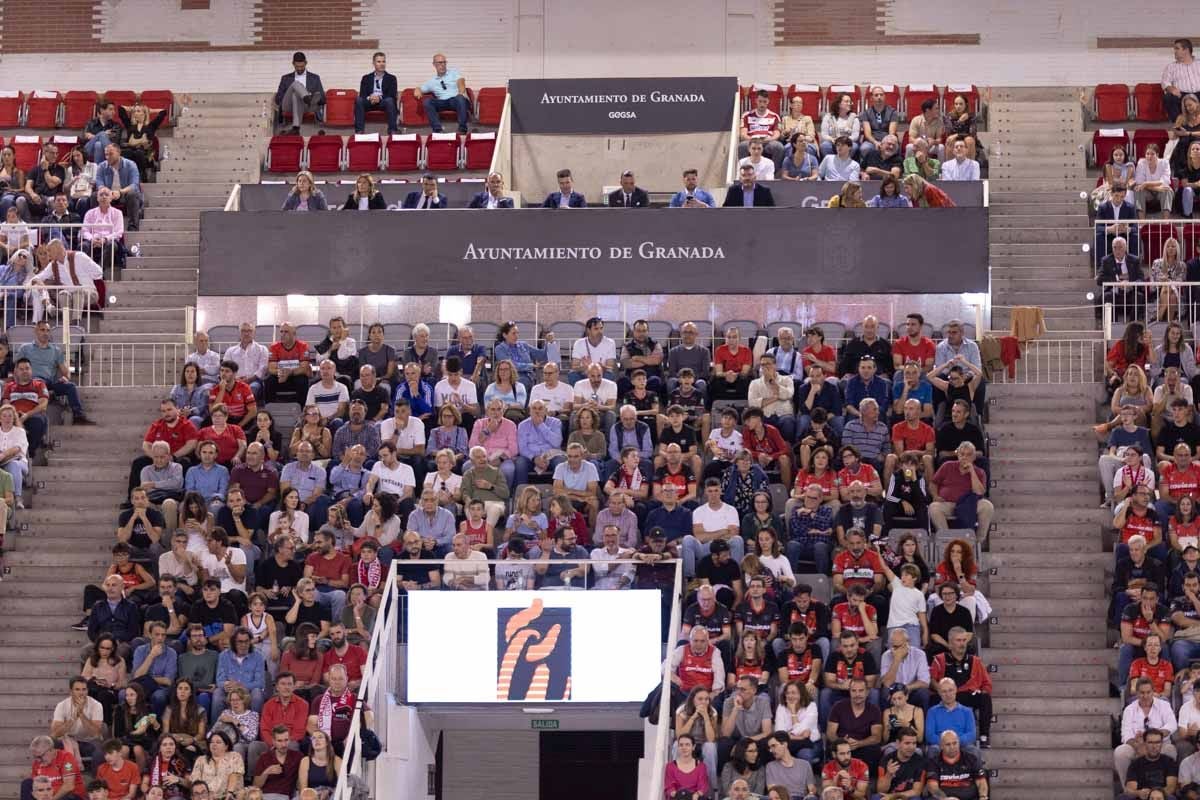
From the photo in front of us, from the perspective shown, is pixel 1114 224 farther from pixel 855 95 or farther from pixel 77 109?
pixel 77 109

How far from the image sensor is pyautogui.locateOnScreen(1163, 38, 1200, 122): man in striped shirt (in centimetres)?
2791

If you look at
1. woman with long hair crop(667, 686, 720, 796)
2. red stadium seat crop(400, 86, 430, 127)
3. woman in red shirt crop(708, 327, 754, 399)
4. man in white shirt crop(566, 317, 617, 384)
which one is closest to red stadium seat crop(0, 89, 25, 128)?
red stadium seat crop(400, 86, 430, 127)

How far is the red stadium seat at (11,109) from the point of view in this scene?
29875 millimetres

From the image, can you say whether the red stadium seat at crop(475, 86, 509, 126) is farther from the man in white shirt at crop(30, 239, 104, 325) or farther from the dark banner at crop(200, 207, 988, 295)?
the man in white shirt at crop(30, 239, 104, 325)

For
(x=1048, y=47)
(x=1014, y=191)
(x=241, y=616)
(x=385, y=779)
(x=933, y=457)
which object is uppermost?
(x=1048, y=47)

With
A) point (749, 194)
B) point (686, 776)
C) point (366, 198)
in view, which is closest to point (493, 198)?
point (366, 198)

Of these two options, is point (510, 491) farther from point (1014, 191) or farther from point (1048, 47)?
point (1048, 47)

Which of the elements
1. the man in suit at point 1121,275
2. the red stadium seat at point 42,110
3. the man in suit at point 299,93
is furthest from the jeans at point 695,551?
the red stadium seat at point 42,110

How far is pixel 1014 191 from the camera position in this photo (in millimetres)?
26750

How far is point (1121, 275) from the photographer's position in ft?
79.9

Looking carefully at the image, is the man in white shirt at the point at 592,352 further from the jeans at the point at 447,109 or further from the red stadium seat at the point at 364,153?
the jeans at the point at 447,109

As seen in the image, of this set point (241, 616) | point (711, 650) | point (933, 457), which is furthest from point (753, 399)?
point (241, 616)

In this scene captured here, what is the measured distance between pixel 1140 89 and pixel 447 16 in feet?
28.9

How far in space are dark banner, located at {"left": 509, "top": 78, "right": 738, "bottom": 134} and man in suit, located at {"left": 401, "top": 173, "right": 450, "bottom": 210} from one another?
2.90m
